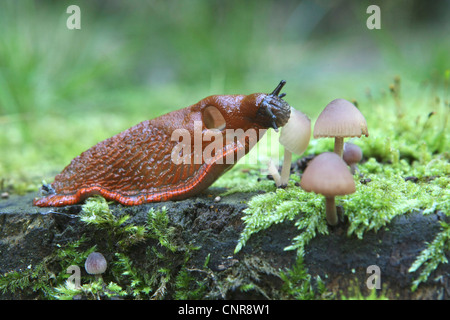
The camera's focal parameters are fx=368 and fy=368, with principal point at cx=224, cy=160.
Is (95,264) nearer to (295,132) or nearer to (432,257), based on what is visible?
(295,132)

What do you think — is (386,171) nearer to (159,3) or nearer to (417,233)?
(417,233)

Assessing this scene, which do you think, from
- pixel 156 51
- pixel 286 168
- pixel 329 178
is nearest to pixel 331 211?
pixel 329 178

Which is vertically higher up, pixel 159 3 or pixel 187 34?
pixel 159 3

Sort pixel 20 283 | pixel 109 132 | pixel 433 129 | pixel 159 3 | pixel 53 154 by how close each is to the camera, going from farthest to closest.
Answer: pixel 159 3
pixel 109 132
pixel 53 154
pixel 433 129
pixel 20 283

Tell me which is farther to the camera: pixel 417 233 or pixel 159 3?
pixel 159 3

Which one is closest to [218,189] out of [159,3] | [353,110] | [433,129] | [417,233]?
[353,110]

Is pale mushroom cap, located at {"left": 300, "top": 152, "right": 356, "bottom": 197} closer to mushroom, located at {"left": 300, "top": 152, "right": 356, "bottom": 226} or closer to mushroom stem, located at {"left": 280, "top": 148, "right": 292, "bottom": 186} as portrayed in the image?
mushroom, located at {"left": 300, "top": 152, "right": 356, "bottom": 226}

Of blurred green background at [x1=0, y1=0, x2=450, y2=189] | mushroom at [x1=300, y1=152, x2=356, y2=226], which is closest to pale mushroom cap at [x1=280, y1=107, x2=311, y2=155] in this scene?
mushroom at [x1=300, y1=152, x2=356, y2=226]
